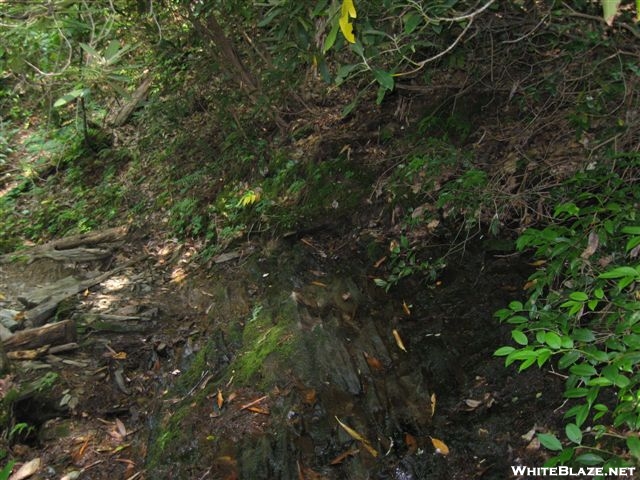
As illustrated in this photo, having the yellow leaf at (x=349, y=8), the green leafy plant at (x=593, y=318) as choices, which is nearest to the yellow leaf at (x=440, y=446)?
the green leafy plant at (x=593, y=318)

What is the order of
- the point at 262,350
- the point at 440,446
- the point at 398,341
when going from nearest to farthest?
1. the point at 440,446
2. the point at 398,341
3. the point at 262,350

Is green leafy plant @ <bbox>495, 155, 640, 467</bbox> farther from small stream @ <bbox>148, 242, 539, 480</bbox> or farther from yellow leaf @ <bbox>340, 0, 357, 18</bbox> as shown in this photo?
yellow leaf @ <bbox>340, 0, 357, 18</bbox>

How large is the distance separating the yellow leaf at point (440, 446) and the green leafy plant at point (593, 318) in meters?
0.61

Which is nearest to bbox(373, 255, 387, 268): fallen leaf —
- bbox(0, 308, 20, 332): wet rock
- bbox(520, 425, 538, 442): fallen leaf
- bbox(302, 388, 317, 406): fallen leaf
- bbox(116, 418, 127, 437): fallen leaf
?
bbox(302, 388, 317, 406): fallen leaf

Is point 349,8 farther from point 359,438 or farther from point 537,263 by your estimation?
point 537,263

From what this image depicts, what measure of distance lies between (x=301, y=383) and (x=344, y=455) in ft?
2.00

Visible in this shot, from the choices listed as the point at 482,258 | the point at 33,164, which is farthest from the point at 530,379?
the point at 33,164

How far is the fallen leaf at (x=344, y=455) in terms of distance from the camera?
3051mm

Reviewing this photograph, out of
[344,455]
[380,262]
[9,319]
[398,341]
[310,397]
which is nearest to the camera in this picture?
[344,455]

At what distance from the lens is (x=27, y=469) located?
3443 mm

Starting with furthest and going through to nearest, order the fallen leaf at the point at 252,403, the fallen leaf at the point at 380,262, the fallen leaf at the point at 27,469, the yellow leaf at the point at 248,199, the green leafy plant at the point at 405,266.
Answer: the yellow leaf at the point at 248,199, the fallen leaf at the point at 380,262, the green leafy plant at the point at 405,266, the fallen leaf at the point at 252,403, the fallen leaf at the point at 27,469

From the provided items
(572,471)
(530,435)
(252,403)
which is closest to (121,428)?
(252,403)

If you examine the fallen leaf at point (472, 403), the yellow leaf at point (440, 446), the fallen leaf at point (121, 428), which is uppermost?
the fallen leaf at point (472, 403)

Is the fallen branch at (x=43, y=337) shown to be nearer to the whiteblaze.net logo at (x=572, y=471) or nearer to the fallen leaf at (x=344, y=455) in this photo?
the fallen leaf at (x=344, y=455)
